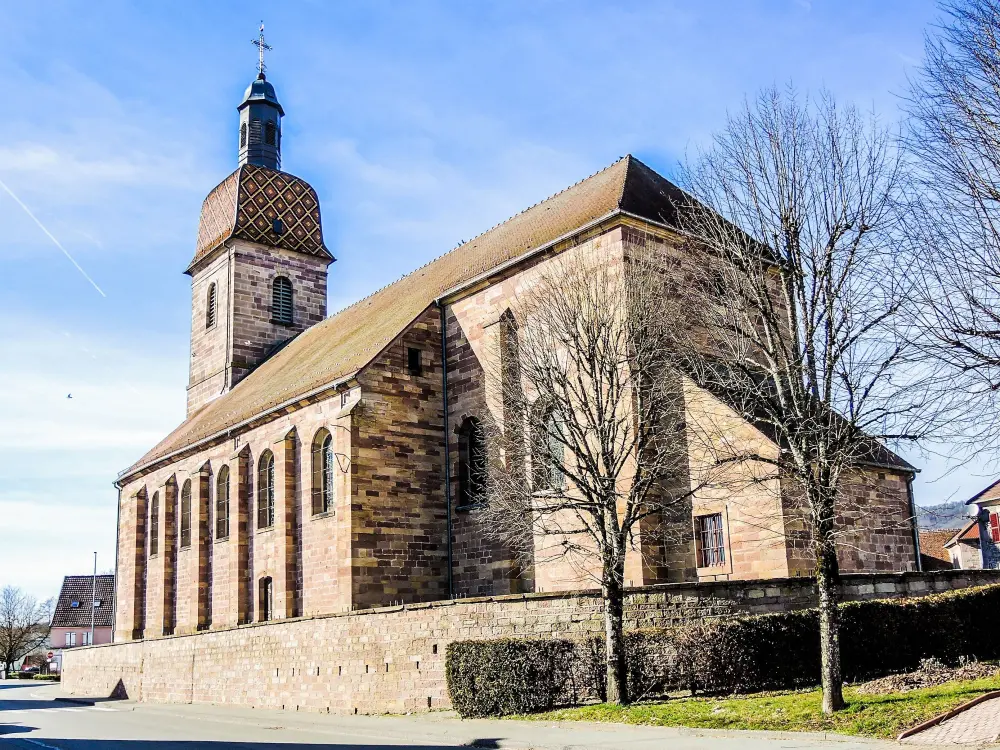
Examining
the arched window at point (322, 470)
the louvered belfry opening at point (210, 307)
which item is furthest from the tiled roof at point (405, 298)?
the louvered belfry opening at point (210, 307)

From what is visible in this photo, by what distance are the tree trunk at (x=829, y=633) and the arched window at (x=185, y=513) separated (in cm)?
2682

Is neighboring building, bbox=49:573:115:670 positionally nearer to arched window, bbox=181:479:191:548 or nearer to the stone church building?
the stone church building

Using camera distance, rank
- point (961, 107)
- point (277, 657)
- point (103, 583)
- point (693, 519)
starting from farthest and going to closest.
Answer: point (103, 583) < point (277, 657) < point (693, 519) < point (961, 107)

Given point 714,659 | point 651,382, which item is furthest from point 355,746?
point 651,382

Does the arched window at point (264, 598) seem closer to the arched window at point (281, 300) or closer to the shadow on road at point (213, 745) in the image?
the shadow on road at point (213, 745)

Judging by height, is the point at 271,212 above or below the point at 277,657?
above

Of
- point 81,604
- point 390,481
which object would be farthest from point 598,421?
point 81,604

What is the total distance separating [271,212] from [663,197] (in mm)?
22230

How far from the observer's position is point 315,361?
31.7 meters

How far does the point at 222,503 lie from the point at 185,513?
3616 millimetres

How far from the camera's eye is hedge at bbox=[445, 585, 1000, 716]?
1569cm

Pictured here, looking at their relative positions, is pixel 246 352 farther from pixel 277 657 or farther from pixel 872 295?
pixel 872 295

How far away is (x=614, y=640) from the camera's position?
1593 centimetres

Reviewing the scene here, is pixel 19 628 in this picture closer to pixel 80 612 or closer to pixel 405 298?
pixel 80 612
